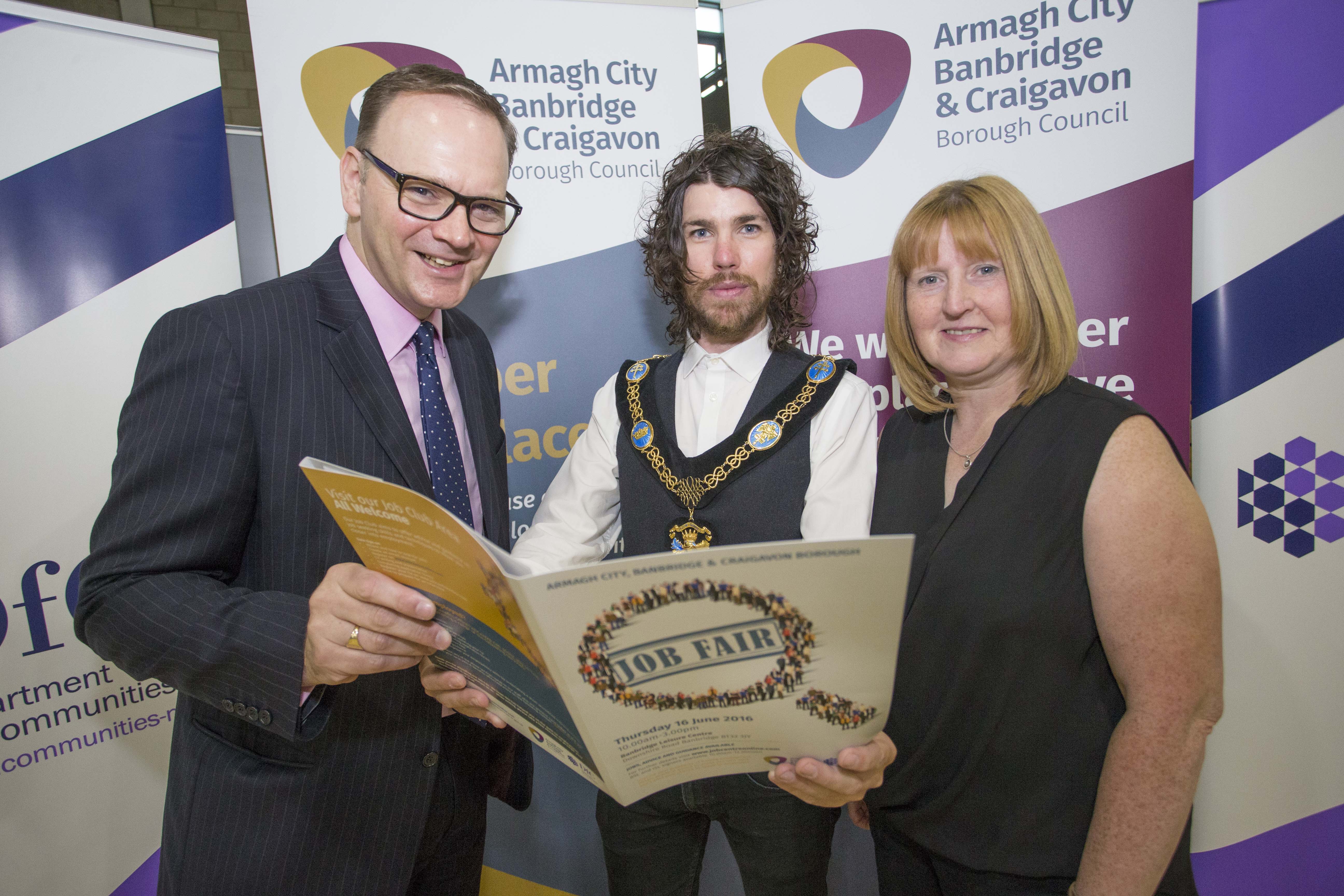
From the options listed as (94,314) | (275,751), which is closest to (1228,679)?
(275,751)

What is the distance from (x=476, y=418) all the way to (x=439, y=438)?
0.21 m

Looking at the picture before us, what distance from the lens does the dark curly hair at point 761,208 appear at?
1831 mm

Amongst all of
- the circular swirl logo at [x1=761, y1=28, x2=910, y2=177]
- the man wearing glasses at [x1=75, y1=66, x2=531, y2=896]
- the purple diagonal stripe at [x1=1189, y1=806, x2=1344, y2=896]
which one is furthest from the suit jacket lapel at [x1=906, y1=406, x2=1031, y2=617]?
the purple diagonal stripe at [x1=1189, y1=806, x2=1344, y2=896]

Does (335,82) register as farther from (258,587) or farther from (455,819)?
(455,819)

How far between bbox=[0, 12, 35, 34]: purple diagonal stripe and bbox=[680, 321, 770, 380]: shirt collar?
78.7 inches

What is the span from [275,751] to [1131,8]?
2.91 metres

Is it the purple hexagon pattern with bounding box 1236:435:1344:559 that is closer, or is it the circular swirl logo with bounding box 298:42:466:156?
the circular swirl logo with bounding box 298:42:466:156

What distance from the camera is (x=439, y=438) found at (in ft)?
4.39

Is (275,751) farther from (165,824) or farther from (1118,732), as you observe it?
(1118,732)

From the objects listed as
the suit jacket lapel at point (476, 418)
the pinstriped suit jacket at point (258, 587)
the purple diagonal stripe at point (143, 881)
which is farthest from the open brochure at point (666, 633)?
the purple diagonal stripe at point (143, 881)

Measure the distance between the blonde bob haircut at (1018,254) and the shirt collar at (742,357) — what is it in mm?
415

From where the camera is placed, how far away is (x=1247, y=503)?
2277 millimetres

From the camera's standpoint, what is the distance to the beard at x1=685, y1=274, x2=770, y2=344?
1709 mm

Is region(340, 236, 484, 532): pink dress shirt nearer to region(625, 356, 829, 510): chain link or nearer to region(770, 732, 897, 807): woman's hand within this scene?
region(625, 356, 829, 510): chain link
